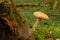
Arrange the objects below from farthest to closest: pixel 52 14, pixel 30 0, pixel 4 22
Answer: pixel 30 0 → pixel 52 14 → pixel 4 22

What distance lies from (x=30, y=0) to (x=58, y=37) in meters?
6.83

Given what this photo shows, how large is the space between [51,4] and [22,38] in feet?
23.2

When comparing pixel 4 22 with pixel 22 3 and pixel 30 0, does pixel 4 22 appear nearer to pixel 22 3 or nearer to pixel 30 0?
pixel 22 3

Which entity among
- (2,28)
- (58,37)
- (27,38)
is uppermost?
(2,28)

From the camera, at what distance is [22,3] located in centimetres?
1052

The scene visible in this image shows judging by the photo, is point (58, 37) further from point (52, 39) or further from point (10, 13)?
point (10, 13)

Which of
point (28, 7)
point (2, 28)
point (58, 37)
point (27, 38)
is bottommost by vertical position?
point (28, 7)

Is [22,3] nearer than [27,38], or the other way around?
[27,38]

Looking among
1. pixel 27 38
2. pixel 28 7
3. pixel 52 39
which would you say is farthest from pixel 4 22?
pixel 28 7

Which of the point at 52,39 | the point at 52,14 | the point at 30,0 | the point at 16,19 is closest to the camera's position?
the point at 16,19

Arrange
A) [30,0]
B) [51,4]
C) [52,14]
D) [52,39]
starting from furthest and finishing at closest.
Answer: [30,0]
[51,4]
[52,14]
[52,39]

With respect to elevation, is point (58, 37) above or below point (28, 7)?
above

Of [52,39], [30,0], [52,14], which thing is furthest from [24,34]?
[30,0]

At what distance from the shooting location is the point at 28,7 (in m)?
10.1
